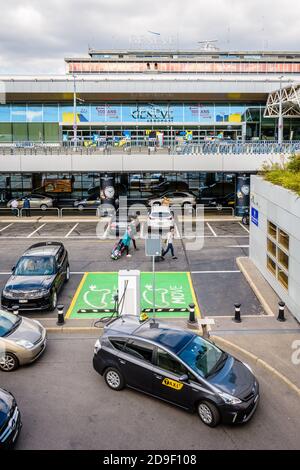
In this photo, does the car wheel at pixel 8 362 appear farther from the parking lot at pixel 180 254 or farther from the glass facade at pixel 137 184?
the glass facade at pixel 137 184

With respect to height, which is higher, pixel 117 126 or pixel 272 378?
pixel 117 126

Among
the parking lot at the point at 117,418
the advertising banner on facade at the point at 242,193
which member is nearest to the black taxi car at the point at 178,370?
the parking lot at the point at 117,418

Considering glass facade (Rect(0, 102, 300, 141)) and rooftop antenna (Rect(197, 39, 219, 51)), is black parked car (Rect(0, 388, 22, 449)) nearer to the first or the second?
glass facade (Rect(0, 102, 300, 141))

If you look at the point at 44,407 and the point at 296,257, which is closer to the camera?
the point at 44,407

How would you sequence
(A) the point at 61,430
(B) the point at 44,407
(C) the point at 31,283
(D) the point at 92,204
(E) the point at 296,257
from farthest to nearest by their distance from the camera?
(D) the point at 92,204 → (C) the point at 31,283 → (E) the point at 296,257 → (B) the point at 44,407 → (A) the point at 61,430

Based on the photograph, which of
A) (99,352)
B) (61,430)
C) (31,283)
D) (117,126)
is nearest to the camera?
(61,430)

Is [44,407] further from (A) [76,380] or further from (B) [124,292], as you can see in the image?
(B) [124,292]
